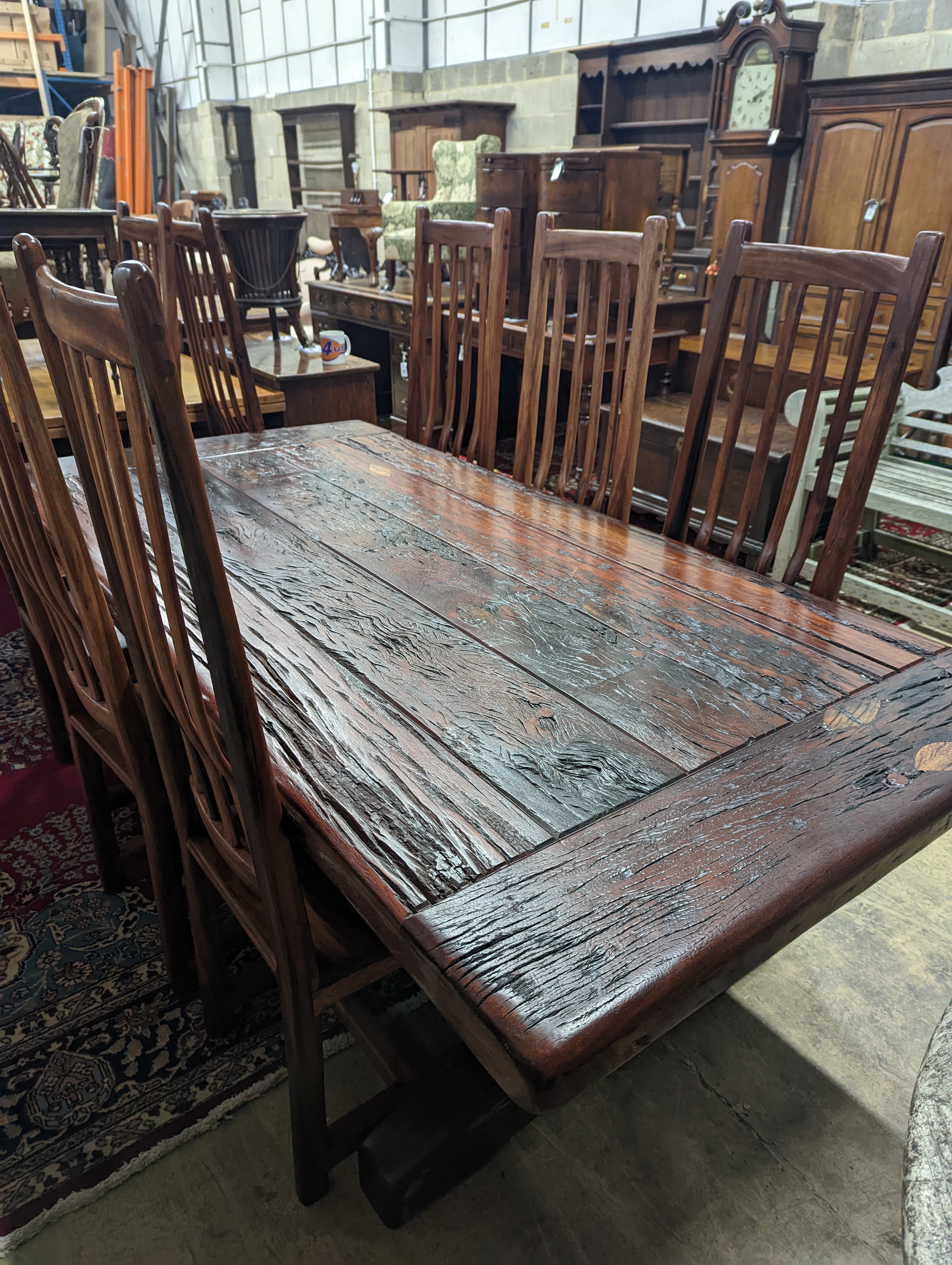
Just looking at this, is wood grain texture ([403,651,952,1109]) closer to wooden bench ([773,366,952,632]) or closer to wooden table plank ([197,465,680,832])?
wooden table plank ([197,465,680,832])

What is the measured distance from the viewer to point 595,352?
66.0 inches

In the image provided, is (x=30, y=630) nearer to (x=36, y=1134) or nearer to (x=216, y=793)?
(x=36, y=1134)

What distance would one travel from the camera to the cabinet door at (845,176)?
→ 4.09m

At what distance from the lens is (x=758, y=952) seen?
26.9 inches

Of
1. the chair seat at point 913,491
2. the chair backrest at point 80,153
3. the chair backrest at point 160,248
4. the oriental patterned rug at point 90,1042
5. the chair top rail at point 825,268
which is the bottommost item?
the oriental patterned rug at point 90,1042

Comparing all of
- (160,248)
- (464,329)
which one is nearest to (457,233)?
(464,329)

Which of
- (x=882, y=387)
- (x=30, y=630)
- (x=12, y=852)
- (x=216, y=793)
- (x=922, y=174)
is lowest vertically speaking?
(x=12, y=852)

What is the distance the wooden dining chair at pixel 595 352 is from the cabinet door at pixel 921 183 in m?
2.97

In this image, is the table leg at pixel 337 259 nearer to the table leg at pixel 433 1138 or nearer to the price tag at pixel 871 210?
the price tag at pixel 871 210

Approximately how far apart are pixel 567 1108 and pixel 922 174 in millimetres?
4378

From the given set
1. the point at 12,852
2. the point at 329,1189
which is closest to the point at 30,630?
the point at 12,852

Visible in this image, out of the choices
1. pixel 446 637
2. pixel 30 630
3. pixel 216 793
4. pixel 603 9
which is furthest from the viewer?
pixel 603 9

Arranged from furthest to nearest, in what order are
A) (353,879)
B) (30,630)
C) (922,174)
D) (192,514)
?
(922,174)
(30,630)
(353,879)
(192,514)

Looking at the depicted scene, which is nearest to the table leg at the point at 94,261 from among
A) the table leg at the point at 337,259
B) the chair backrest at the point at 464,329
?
the table leg at the point at 337,259
